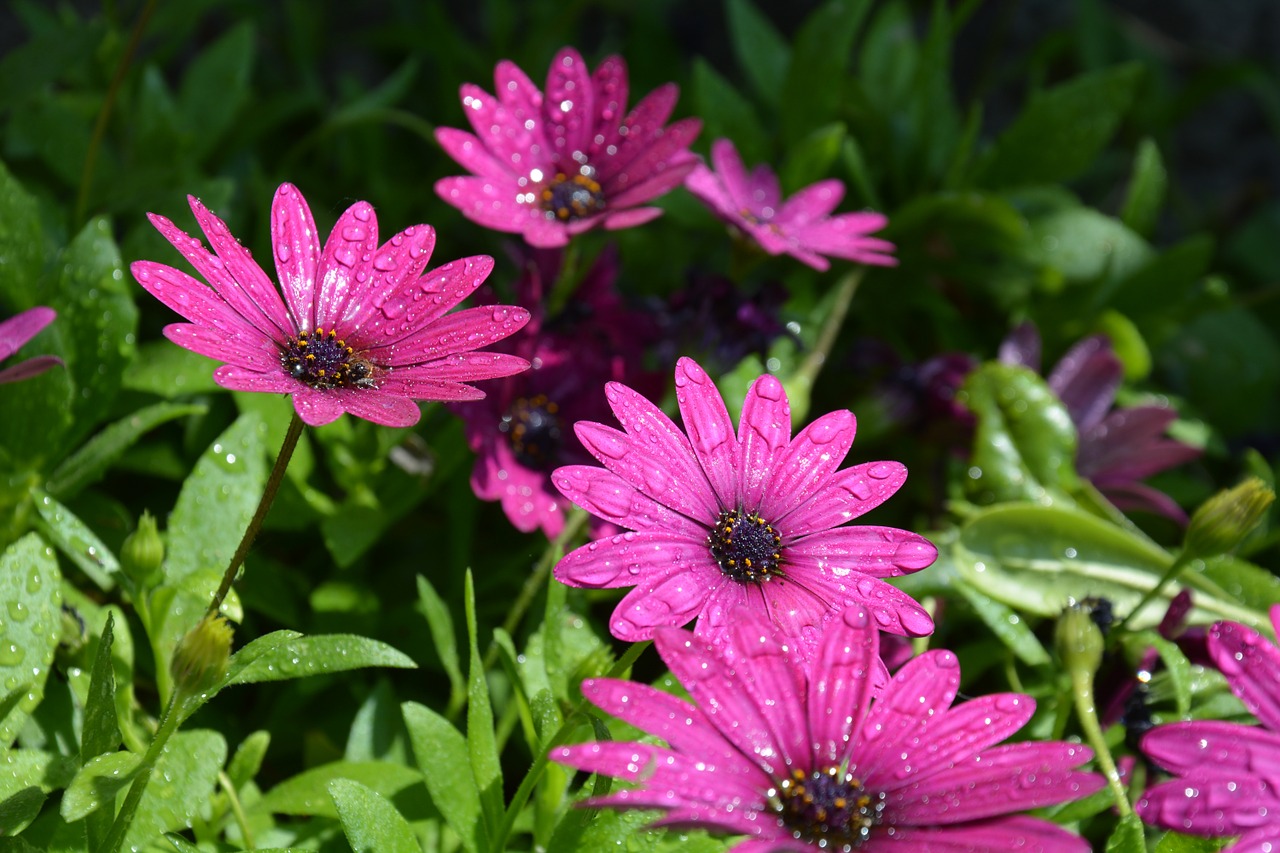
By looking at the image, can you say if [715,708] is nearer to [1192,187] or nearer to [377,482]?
[377,482]

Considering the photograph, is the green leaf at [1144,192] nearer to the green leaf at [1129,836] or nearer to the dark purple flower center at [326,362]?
the green leaf at [1129,836]

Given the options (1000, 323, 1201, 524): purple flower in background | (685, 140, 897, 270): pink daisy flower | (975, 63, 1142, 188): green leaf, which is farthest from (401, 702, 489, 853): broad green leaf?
(975, 63, 1142, 188): green leaf

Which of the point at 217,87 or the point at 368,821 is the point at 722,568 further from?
the point at 217,87

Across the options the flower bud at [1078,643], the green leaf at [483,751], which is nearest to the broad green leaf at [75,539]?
the green leaf at [483,751]

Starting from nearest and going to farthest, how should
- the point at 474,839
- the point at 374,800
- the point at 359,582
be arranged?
1. the point at 374,800
2. the point at 474,839
3. the point at 359,582

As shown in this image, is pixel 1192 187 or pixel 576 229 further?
pixel 1192 187

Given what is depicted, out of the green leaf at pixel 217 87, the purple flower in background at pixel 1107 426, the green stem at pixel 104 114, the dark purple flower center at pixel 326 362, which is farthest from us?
the green leaf at pixel 217 87

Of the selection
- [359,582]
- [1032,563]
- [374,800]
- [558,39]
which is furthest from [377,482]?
[558,39]
